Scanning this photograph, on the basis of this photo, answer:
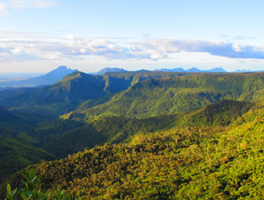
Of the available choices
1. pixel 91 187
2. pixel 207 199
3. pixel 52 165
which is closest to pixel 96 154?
pixel 52 165

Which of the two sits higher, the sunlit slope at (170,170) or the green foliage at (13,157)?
the sunlit slope at (170,170)

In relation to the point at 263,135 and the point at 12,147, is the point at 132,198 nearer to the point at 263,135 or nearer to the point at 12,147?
the point at 263,135

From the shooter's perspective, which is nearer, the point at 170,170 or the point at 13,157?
the point at 170,170

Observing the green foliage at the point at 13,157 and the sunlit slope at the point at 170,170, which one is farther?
the green foliage at the point at 13,157

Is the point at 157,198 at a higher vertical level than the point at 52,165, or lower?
higher

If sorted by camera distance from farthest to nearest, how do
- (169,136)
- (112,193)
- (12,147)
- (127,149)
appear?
(12,147)
(169,136)
(127,149)
(112,193)

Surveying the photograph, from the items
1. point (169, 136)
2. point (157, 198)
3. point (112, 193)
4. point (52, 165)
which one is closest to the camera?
point (157, 198)

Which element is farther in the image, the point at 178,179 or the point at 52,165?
the point at 52,165

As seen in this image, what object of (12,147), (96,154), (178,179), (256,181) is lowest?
(12,147)
